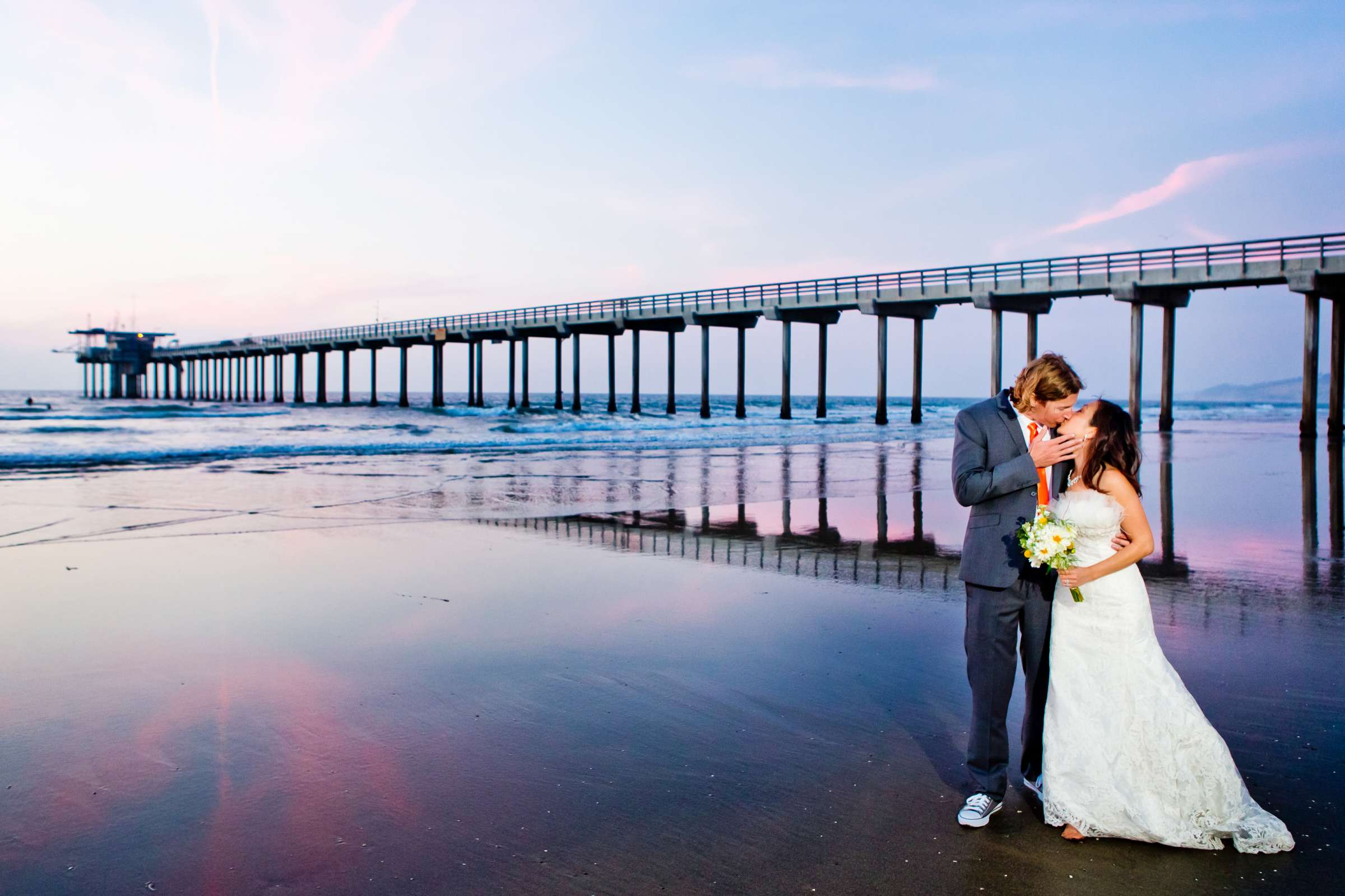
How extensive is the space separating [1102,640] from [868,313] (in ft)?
104

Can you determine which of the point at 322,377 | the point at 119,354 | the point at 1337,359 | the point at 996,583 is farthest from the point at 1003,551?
the point at 119,354

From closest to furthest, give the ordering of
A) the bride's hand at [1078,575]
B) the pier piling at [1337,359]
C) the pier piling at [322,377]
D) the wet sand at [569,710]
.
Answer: the wet sand at [569,710], the bride's hand at [1078,575], the pier piling at [1337,359], the pier piling at [322,377]

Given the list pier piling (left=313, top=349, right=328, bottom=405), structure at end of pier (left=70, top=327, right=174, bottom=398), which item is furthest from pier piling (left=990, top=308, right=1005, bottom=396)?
structure at end of pier (left=70, top=327, right=174, bottom=398)

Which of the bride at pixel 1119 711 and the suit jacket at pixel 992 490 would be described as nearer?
the bride at pixel 1119 711

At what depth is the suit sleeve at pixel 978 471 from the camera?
3.08 metres

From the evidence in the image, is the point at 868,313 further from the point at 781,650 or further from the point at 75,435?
the point at 781,650

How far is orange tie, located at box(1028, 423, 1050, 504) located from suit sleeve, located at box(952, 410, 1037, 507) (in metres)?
0.04

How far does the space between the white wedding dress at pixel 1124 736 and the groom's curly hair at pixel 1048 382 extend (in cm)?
35

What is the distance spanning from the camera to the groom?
3.07m

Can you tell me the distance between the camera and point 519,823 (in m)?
2.96

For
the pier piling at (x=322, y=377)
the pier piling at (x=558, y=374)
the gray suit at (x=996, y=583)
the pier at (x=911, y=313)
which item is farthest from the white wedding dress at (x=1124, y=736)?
the pier piling at (x=322, y=377)

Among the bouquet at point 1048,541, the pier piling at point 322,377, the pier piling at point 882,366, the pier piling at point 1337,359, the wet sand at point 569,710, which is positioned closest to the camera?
the wet sand at point 569,710

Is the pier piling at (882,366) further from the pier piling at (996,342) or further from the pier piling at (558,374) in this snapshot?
the pier piling at (558,374)

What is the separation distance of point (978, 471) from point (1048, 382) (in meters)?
0.38
